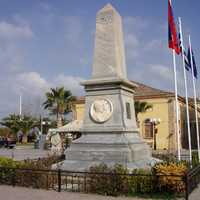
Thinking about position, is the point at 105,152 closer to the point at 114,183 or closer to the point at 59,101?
the point at 114,183

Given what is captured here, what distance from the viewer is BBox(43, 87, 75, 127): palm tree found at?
41750mm

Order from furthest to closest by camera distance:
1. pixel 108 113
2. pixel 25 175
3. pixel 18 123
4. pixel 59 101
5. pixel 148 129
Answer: pixel 18 123
pixel 59 101
pixel 148 129
pixel 108 113
pixel 25 175

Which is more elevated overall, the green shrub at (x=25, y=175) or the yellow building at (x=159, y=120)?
the yellow building at (x=159, y=120)

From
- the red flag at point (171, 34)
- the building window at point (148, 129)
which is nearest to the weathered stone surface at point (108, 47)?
the red flag at point (171, 34)

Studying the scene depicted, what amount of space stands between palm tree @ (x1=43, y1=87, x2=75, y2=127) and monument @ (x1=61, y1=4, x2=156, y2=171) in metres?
28.6

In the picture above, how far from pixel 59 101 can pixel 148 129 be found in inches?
472

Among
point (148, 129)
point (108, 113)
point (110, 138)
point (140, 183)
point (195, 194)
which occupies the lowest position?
point (195, 194)

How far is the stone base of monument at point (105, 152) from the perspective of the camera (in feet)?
37.3

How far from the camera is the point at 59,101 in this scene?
41.8m

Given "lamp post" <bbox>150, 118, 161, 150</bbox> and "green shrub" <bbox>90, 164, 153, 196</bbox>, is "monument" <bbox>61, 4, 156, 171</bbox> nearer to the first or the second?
"green shrub" <bbox>90, 164, 153, 196</bbox>

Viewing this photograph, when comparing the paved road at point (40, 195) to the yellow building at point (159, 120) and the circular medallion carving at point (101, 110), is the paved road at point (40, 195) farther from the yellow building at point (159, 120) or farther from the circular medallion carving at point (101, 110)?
the yellow building at point (159, 120)

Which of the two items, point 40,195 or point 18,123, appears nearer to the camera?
point 40,195

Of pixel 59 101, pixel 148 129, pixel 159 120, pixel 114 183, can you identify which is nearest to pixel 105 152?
pixel 114 183

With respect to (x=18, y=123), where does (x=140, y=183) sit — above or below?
below
